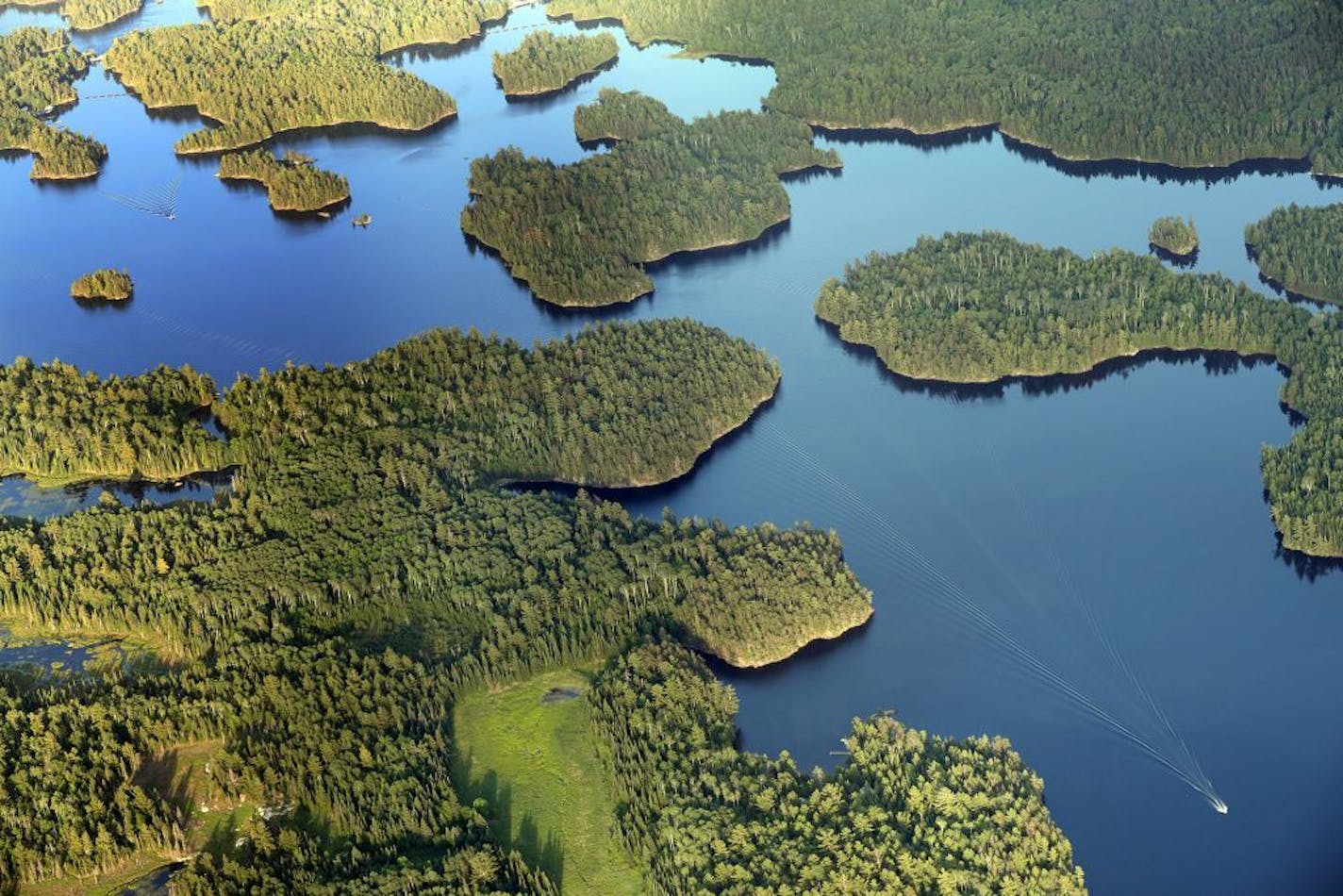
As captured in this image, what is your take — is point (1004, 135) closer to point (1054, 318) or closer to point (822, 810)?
point (1054, 318)

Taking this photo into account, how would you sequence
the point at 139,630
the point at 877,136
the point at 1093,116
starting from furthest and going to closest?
the point at 877,136, the point at 1093,116, the point at 139,630

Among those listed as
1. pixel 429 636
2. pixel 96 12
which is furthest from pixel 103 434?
pixel 96 12

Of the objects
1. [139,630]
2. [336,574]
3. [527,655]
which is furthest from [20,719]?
[527,655]

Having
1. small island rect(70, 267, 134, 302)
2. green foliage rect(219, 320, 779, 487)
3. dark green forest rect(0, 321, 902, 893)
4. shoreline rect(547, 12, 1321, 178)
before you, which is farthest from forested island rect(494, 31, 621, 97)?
dark green forest rect(0, 321, 902, 893)

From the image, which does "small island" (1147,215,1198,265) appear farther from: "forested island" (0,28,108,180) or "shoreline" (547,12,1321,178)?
"forested island" (0,28,108,180)

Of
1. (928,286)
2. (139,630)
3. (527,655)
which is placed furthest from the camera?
(928,286)

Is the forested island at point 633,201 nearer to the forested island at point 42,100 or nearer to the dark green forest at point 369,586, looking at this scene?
the dark green forest at point 369,586

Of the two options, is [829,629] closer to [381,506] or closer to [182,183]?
[381,506]

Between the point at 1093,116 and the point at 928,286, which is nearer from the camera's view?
the point at 928,286
